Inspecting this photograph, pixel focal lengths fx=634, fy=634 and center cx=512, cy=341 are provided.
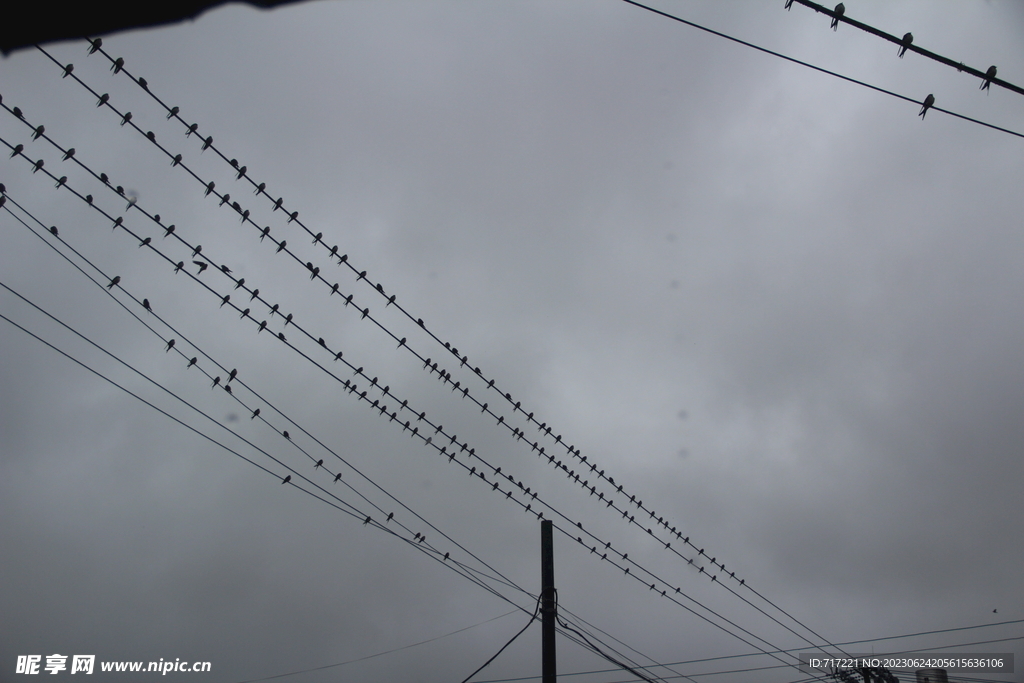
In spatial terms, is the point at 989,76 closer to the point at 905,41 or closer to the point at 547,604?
the point at 905,41

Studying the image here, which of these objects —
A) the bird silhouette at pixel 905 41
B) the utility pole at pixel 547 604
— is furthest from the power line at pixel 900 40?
the utility pole at pixel 547 604

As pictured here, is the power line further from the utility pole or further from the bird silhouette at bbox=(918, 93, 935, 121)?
the utility pole

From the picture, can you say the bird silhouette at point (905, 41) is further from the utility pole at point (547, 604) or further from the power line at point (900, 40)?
the utility pole at point (547, 604)

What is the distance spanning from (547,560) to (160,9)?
12.7 meters

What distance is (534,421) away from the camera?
518 inches

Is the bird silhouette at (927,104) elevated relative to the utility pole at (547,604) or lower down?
elevated

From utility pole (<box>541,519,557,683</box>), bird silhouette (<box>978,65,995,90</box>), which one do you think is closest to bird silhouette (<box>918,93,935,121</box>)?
bird silhouette (<box>978,65,995,90</box>)

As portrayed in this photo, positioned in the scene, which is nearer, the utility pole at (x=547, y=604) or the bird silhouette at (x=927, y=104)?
the bird silhouette at (x=927, y=104)

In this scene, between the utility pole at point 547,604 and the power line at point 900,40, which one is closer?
the power line at point 900,40

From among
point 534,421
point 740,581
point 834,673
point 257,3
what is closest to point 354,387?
point 534,421

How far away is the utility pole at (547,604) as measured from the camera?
12.3 m

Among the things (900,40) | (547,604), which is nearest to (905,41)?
(900,40)

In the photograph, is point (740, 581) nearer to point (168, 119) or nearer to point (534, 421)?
point (534, 421)

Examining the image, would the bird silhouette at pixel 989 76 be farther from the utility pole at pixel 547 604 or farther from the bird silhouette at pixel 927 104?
the utility pole at pixel 547 604
